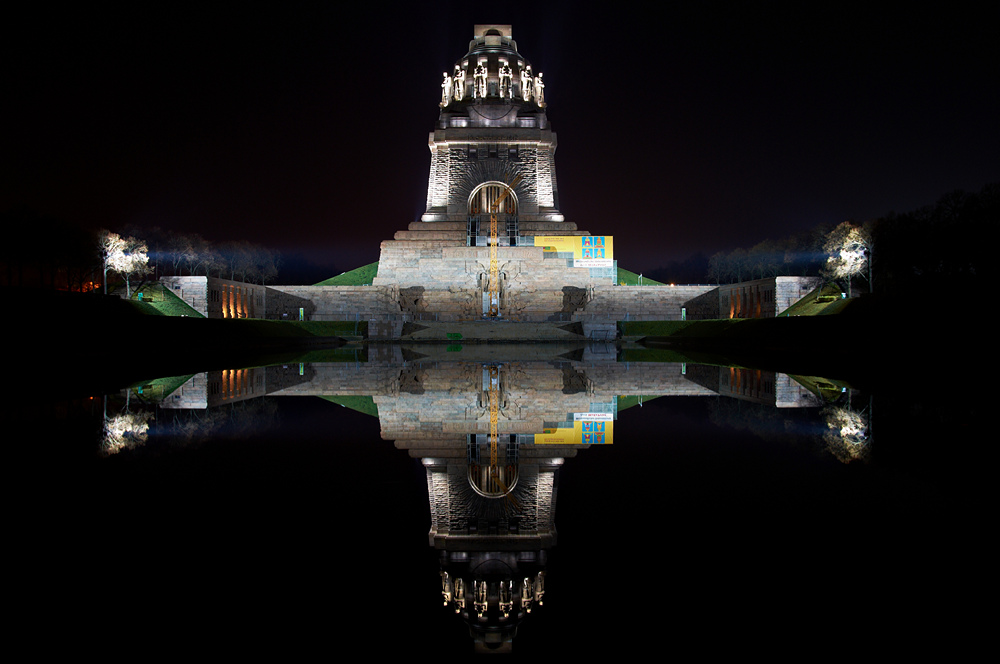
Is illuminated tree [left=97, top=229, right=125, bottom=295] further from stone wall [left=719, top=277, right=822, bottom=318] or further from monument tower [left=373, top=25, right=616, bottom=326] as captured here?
stone wall [left=719, top=277, right=822, bottom=318]

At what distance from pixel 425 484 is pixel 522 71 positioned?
2184 inches

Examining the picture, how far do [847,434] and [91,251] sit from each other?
136ft

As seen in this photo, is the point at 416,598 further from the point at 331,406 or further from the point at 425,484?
the point at 331,406

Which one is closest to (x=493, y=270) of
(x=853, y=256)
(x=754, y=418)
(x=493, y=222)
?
(x=493, y=222)

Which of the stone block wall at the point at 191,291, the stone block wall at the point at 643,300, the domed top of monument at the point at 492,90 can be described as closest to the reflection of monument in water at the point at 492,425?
the stone block wall at the point at 191,291

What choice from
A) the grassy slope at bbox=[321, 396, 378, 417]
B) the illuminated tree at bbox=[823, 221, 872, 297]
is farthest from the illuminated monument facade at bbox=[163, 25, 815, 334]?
the grassy slope at bbox=[321, 396, 378, 417]

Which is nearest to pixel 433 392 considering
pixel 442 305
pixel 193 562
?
pixel 193 562

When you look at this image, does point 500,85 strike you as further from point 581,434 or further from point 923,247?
point 581,434

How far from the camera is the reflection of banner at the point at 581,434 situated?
17.8 feet

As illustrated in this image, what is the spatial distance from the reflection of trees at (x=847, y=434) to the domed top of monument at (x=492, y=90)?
48183 millimetres

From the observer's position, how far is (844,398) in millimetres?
8195

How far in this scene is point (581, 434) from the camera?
5.85 meters

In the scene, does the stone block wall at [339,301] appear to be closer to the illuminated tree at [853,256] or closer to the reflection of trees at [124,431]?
the illuminated tree at [853,256]

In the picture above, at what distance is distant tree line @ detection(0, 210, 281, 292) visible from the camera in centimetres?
3441
